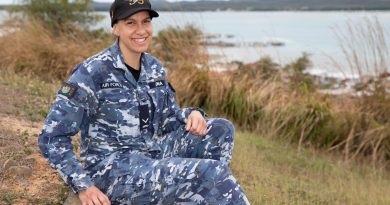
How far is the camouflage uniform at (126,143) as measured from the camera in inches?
93.4

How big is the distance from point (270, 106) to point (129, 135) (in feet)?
13.0

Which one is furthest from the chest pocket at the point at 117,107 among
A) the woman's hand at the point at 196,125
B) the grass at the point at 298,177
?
the grass at the point at 298,177

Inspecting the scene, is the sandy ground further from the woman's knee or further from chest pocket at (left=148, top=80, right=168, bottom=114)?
the woman's knee

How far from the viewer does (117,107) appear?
8.40 feet

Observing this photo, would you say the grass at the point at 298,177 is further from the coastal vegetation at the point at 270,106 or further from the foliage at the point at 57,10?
the foliage at the point at 57,10

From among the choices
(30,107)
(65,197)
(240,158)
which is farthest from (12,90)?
(65,197)

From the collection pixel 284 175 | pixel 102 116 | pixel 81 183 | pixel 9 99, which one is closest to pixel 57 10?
pixel 9 99

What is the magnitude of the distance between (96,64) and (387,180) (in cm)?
359

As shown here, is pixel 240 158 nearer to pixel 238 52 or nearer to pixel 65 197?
pixel 65 197

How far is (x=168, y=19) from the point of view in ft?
24.5

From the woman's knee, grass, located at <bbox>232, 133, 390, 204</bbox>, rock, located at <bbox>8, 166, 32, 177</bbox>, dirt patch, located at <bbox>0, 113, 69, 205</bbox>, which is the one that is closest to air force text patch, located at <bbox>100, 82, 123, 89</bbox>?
the woman's knee

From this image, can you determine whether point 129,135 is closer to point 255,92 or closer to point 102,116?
point 102,116

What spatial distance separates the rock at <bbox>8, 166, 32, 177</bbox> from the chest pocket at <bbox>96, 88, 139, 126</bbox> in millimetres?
833

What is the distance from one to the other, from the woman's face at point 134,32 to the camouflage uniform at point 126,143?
67 millimetres
